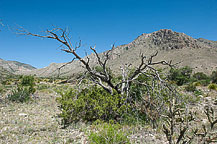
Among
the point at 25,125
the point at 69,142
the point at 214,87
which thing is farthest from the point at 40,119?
the point at 214,87

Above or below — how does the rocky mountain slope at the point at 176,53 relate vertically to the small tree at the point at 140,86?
above

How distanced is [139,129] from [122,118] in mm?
724

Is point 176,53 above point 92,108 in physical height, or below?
above

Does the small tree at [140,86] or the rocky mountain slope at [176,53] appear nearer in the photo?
the small tree at [140,86]

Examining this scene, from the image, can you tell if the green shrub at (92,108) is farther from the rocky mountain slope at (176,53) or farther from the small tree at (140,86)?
the rocky mountain slope at (176,53)

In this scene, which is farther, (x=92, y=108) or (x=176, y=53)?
(x=176, y=53)

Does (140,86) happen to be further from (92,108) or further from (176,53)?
(176,53)

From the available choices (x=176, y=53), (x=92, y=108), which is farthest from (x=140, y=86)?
(x=176, y=53)

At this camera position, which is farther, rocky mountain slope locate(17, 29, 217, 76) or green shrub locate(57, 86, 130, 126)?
rocky mountain slope locate(17, 29, 217, 76)

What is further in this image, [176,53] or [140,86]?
[176,53]

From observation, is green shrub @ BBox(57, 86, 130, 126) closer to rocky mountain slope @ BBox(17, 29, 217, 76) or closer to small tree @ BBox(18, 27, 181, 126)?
small tree @ BBox(18, 27, 181, 126)

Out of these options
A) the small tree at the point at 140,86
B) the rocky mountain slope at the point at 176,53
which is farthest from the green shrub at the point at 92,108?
the rocky mountain slope at the point at 176,53

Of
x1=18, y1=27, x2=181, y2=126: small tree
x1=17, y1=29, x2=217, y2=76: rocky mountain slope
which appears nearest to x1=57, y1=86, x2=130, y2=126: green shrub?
x1=18, y1=27, x2=181, y2=126: small tree

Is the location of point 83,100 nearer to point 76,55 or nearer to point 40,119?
point 76,55
